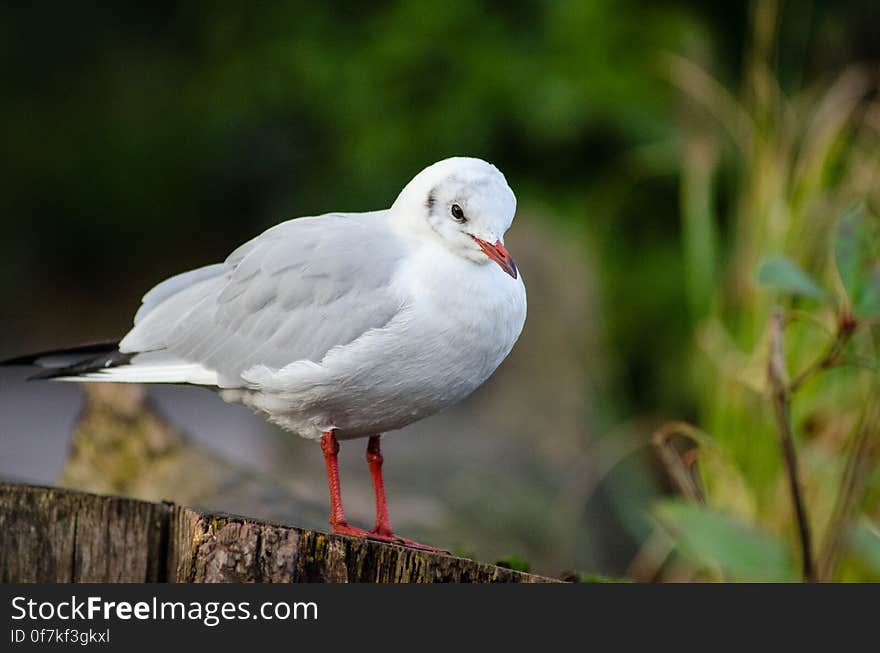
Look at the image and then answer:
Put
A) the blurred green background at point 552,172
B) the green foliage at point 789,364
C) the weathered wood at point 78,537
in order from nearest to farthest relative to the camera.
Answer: the weathered wood at point 78,537 → the green foliage at point 789,364 → the blurred green background at point 552,172

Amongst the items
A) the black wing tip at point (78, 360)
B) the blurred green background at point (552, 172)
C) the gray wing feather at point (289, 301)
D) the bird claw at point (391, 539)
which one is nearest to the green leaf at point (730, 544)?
the blurred green background at point (552, 172)

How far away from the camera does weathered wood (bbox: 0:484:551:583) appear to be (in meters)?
2.16

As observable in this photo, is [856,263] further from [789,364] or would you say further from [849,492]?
[789,364]

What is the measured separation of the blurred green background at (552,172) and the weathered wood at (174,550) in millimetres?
1172

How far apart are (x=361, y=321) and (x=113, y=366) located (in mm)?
630

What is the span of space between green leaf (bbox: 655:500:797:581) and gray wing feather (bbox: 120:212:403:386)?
835 mm

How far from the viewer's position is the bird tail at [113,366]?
254 centimetres

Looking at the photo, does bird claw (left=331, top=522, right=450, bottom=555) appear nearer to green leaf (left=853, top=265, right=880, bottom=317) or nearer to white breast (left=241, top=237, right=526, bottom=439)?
white breast (left=241, top=237, right=526, bottom=439)

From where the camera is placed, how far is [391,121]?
19.9 ft

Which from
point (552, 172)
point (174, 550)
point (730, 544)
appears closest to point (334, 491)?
point (174, 550)

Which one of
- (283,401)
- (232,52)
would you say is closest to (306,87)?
(232,52)

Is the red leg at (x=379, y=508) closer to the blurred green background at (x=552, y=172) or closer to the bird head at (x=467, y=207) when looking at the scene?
the bird head at (x=467, y=207)

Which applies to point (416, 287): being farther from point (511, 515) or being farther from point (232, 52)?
point (232, 52)

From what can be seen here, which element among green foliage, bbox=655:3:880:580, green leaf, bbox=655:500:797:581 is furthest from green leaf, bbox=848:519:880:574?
green leaf, bbox=655:500:797:581
